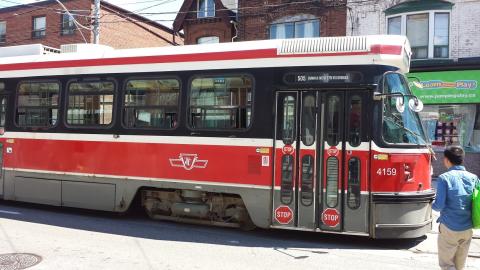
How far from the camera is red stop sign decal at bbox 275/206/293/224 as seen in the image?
7.68m

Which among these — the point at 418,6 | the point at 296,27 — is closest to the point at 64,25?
the point at 296,27

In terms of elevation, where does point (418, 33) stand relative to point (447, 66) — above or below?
above

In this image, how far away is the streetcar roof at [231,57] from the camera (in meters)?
7.42

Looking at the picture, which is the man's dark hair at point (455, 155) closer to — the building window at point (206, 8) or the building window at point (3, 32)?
the building window at point (206, 8)

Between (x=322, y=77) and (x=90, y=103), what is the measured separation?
4488 millimetres

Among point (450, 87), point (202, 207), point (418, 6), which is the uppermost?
point (418, 6)

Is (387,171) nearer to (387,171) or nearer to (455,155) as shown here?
(387,171)

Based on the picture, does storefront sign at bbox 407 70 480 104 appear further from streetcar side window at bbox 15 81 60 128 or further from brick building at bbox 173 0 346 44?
streetcar side window at bbox 15 81 60 128

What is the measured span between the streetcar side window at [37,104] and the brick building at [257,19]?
41.2ft

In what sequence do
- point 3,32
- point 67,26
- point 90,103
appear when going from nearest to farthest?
point 90,103 < point 67,26 < point 3,32

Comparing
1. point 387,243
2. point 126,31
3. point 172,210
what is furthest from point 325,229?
point 126,31

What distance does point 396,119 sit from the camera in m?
7.48

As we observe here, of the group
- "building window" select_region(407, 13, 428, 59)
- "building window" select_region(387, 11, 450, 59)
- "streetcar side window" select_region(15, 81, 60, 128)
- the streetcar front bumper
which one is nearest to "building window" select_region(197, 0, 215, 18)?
"building window" select_region(387, 11, 450, 59)

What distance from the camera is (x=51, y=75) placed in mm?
9883
